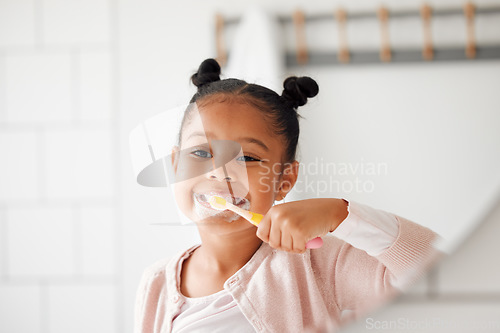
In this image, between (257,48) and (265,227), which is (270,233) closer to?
(265,227)

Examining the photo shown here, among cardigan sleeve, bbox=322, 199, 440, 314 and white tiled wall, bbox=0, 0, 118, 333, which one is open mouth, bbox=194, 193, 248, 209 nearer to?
cardigan sleeve, bbox=322, 199, 440, 314

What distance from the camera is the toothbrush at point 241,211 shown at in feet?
0.84

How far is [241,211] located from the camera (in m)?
0.28

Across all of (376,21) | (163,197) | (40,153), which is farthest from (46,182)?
(376,21)

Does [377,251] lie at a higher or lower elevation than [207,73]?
lower

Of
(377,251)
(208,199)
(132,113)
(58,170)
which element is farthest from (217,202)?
(58,170)

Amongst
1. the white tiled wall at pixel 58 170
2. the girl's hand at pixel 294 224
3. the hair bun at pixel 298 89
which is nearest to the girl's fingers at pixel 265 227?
the girl's hand at pixel 294 224

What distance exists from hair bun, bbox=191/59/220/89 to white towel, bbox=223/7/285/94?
25 cm

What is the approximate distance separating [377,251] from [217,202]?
12 cm

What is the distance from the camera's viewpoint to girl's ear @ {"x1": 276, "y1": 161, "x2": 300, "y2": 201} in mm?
298

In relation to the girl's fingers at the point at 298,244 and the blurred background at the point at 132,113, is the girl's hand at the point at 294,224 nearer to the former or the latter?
the girl's fingers at the point at 298,244

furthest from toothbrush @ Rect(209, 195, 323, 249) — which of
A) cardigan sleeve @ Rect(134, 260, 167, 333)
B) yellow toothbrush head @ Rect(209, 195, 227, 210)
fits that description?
cardigan sleeve @ Rect(134, 260, 167, 333)

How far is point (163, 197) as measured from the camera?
0.33 meters

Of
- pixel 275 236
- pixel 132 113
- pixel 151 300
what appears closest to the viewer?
pixel 275 236
